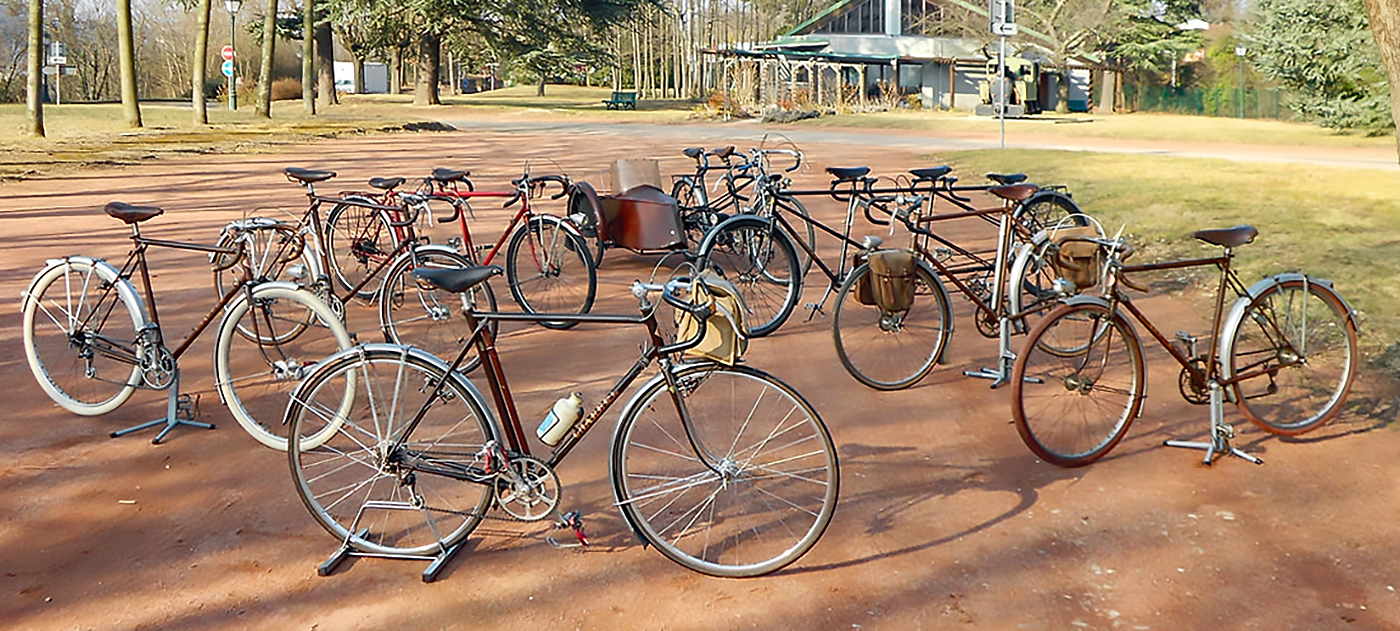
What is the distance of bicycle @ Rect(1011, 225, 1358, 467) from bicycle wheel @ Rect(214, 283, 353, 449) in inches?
116

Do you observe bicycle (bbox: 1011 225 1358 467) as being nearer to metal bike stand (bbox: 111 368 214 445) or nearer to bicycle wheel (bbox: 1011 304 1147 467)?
bicycle wheel (bbox: 1011 304 1147 467)

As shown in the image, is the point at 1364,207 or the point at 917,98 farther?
the point at 917,98

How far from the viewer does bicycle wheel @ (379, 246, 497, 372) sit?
275 inches

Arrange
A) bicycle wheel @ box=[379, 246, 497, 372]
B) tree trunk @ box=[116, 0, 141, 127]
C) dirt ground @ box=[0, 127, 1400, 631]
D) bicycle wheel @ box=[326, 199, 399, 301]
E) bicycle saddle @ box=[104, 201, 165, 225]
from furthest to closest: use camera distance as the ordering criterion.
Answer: tree trunk @ box=[116, 0, 141, 127]
bicycle wheel @ box=[326, 199, 399, 301]
bicycle wheel @ box=[379, 246, 497, 372]
bicycle saddle @ box=[104, 201, 165, 225]
dirt ground @ box=[0, 127, 1400, 631]

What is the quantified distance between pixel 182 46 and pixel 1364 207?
6664 centimetres

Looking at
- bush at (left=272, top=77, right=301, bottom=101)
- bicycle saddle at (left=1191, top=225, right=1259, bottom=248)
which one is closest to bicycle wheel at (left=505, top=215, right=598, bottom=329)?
bicycle saddle at (left=1191, top=225, right=1259, bottom=248)

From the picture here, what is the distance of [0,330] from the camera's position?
761 cm

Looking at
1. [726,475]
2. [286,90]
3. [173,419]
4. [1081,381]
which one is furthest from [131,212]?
[286,90]

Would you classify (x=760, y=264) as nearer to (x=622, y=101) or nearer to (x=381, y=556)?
(x=381, y=556)

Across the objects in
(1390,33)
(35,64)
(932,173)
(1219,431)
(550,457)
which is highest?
(35,64)

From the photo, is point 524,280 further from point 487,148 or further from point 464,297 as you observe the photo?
point 487,148

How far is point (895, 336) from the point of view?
6.74 meters

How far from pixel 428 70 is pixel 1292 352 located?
53.0m

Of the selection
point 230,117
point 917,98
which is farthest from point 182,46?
point 917,98
